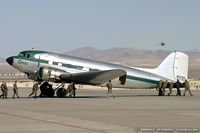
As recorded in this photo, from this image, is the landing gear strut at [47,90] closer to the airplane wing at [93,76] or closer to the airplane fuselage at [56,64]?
the airplane fuselage at [56,64]

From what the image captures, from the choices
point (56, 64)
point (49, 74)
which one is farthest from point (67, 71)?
point (49, 74)

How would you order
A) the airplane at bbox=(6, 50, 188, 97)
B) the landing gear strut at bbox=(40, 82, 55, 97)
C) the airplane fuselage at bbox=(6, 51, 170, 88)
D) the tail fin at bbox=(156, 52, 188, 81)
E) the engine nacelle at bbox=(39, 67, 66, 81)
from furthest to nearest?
the tail fin at bbox=(156, 52, 188, 81) → the landing gear strut at bbox=(40, 82, 55, 97) → the airplane fuselage at bbox=(6, 51, 170, 88) → the airplane at bbox=(6, 50, 188, 97) → the engine nacelle at bbox=(39, 67, 66, 81)

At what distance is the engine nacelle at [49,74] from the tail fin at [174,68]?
10.0 m

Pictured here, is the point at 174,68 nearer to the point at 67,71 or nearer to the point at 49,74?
the point at 67,71

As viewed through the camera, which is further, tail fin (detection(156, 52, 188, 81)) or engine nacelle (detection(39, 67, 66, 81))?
tail fin (detection(156, 52, 188, 81))

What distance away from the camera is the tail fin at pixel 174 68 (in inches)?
1551

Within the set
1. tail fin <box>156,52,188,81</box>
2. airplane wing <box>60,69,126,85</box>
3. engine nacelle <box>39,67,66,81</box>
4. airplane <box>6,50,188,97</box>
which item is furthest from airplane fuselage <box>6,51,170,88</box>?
tail fin <box>156,52,188,81</box>

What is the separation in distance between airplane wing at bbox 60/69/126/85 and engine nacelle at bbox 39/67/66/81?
0.40 metres

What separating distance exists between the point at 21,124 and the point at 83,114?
478 centimetres

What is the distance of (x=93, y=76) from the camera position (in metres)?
34.2

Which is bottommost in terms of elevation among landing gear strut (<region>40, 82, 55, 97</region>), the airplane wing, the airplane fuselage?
landing gear strut (<region>40, 82, 55, 97</region>)

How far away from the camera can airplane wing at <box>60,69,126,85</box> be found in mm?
33438

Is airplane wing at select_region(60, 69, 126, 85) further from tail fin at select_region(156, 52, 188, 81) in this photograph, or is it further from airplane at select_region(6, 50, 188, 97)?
tail fin at select_region(156, 52, 188, 81)

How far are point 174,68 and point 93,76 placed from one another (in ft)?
29.8
